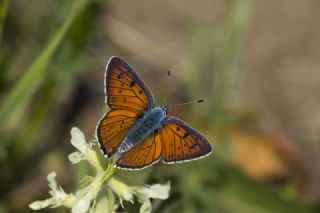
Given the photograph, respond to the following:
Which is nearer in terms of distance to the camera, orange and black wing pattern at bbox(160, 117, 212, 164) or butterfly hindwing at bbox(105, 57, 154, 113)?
orange and black wing pattern at bbox(160, 117, 212, 164)

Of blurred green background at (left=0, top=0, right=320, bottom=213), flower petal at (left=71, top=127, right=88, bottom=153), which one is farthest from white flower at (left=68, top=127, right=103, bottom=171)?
blurred green background at (left=0, top=0, right=320, bottom=213)

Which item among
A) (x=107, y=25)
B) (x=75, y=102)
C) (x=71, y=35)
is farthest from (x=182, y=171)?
(x=107, y=25)

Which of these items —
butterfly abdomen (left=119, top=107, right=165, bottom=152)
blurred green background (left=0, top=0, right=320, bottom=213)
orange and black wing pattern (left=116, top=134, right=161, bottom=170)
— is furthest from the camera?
blurred green background (left=0, top=0, right=320, bottom=213)

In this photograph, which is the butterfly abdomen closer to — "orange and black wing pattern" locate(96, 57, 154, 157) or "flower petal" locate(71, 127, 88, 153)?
"orange and black wing pattern" locate(96, 57, 154, 157)

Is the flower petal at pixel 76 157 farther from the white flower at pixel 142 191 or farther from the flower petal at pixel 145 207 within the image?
the flower petal at pixel 145 207

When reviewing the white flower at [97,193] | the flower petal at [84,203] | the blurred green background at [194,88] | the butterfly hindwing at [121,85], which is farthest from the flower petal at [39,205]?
the blurred green background at [194,88]

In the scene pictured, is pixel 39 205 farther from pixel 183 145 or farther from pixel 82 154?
pixel 183 145
